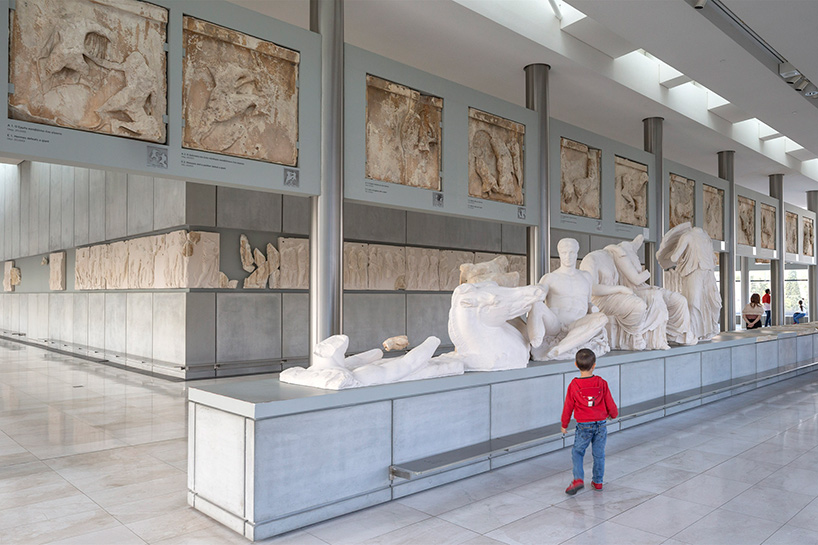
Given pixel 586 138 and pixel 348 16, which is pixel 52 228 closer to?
pixel 348 16

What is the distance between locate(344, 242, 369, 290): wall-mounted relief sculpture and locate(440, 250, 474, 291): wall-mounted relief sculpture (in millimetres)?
2567

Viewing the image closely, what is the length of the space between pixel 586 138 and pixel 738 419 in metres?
6.76

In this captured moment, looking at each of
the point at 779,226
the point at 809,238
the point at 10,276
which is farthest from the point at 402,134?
the point at 809,238

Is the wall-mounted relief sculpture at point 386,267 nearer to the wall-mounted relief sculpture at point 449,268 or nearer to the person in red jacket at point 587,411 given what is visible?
the wall-mounted relief sculpture at point 449,268

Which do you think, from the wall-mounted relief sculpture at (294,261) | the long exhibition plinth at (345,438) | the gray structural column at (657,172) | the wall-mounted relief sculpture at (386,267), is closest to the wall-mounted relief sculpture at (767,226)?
the gray structural column at (657,172)

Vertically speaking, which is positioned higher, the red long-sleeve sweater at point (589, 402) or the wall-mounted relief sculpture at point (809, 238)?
the wall-mounted relief sculpture at point (809, 238)

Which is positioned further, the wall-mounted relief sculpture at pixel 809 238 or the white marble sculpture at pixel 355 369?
the wall-mounted relief sculpture at pixel 809 238

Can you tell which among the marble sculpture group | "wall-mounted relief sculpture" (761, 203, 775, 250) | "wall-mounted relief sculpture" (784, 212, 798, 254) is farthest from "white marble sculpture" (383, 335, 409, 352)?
"wall-mounted relief sculpture" (784, 212, 798, 254)

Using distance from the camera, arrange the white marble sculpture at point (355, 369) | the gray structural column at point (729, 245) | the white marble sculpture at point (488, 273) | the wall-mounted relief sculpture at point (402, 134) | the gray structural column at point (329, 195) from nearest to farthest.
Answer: the white marble sculpture at point (355, 369) < the white marble sculpture at point (488, 273) < the gray structural column at point (329, 195) < the wall-mounted relief sculpture at point (402, 134) < the gray structural column at point (729, 245)

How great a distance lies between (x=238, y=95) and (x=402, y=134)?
2658 millimetres

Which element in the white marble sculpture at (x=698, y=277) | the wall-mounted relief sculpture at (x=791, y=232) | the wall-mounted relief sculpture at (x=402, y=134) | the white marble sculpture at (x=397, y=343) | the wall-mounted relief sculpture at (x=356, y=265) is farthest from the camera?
the wall-mounted relief sculpture at (x=791, y=232)

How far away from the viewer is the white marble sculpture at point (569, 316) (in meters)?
6.80

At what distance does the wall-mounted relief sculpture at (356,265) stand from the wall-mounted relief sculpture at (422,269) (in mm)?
1376

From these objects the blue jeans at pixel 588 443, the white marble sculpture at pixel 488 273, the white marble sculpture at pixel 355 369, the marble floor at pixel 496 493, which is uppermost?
the white marble sculpture at pixel 488 273
